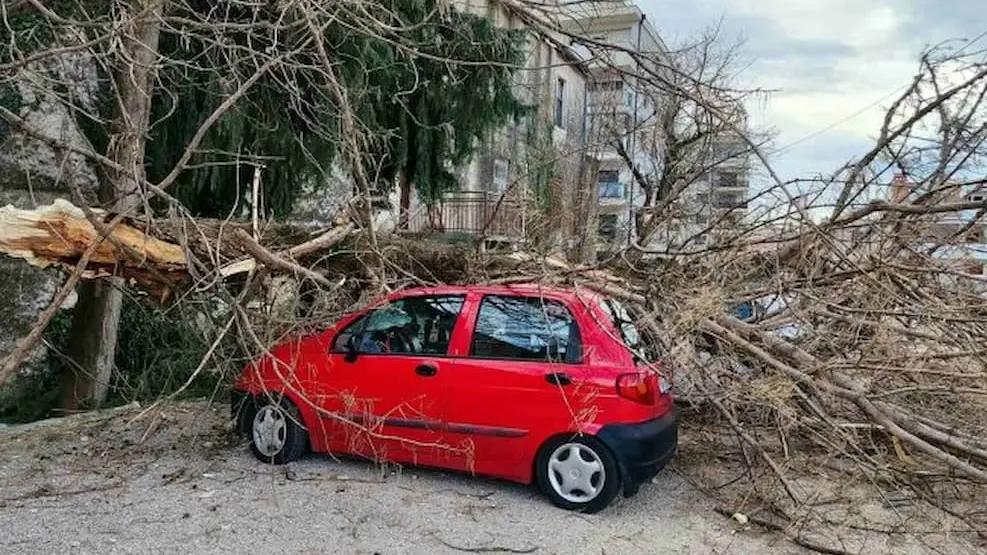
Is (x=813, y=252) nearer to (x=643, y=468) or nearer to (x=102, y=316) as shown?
(x=643, y=468)

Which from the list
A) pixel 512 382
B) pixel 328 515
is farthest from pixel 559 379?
pixel 328 515

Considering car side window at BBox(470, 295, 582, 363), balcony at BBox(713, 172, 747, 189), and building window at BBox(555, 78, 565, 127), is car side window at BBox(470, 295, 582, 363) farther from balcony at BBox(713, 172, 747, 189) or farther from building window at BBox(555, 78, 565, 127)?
building window at BBox(555, 78, 565, 127)

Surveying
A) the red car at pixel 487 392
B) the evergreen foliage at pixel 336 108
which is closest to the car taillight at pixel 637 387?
the red car at pixel 487 392

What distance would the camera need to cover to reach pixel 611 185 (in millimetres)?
29562

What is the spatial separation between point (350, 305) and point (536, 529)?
265 cm

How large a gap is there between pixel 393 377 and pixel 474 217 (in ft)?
52.2

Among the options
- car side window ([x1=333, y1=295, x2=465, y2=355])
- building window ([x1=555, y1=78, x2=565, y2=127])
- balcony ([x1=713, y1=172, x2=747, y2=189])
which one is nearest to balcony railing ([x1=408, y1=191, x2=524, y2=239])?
car side window ([x1=333, y1=295, x2=465, y2=355])

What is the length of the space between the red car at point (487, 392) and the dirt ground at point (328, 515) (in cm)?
22

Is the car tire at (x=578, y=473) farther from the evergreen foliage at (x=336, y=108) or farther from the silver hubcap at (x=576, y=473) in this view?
the evergreen foliage at (x=336, y=108)

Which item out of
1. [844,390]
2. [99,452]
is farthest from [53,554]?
[844,390]

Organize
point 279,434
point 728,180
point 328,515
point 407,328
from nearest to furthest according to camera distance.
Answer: point 328,515 < point 407,328 < point 279,434 < point 728,180

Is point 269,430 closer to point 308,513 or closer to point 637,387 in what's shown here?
point 308,513

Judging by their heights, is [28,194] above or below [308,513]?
above

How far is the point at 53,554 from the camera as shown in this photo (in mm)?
4289
